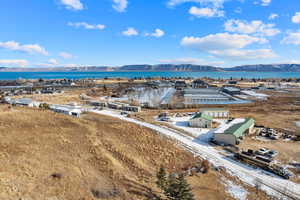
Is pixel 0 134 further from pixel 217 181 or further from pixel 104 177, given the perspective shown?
pixel 217 181

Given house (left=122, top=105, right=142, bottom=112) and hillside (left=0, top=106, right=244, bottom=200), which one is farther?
house (left=122, top=105, right=142, bottom=112)

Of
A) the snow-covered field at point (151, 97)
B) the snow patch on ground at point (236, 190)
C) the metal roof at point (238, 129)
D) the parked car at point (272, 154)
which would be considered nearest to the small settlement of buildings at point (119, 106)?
the snow-covered field at point (151, 97)

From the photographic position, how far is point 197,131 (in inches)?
1362

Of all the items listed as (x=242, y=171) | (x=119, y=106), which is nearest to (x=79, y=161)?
(x=242, y=171)

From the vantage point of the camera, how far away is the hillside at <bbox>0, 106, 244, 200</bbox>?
13555 mm

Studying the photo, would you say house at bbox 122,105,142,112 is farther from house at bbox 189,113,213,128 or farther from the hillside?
the hillside

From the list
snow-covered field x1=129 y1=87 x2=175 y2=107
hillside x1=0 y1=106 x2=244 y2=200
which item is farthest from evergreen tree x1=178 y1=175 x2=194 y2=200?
snow-covered field x1=129 y1=87 x2=175 y2=107

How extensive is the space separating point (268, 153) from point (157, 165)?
14.7 m

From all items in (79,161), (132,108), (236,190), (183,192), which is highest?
(132,108)

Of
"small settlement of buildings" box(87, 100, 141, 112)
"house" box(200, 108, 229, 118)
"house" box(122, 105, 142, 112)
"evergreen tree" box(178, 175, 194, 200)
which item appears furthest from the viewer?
"small settlement of buildings" box(87, 100, 141, 112)

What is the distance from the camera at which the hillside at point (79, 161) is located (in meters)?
13.6

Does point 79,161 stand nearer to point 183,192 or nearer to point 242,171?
point 183,192

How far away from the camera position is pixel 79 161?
1736 cm

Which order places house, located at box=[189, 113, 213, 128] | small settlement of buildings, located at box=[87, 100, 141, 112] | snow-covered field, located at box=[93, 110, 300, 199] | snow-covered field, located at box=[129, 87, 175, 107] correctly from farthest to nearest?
1. snow-covered field, located at box=[129, 87, 175, 107]
2. small settlement of buildings, located at box=[87, 100, 141, 112]
3. house, located at box=[189, 113, 213, 128]
4. snow-covered field, located at box=[93, 110, 300, 199]
